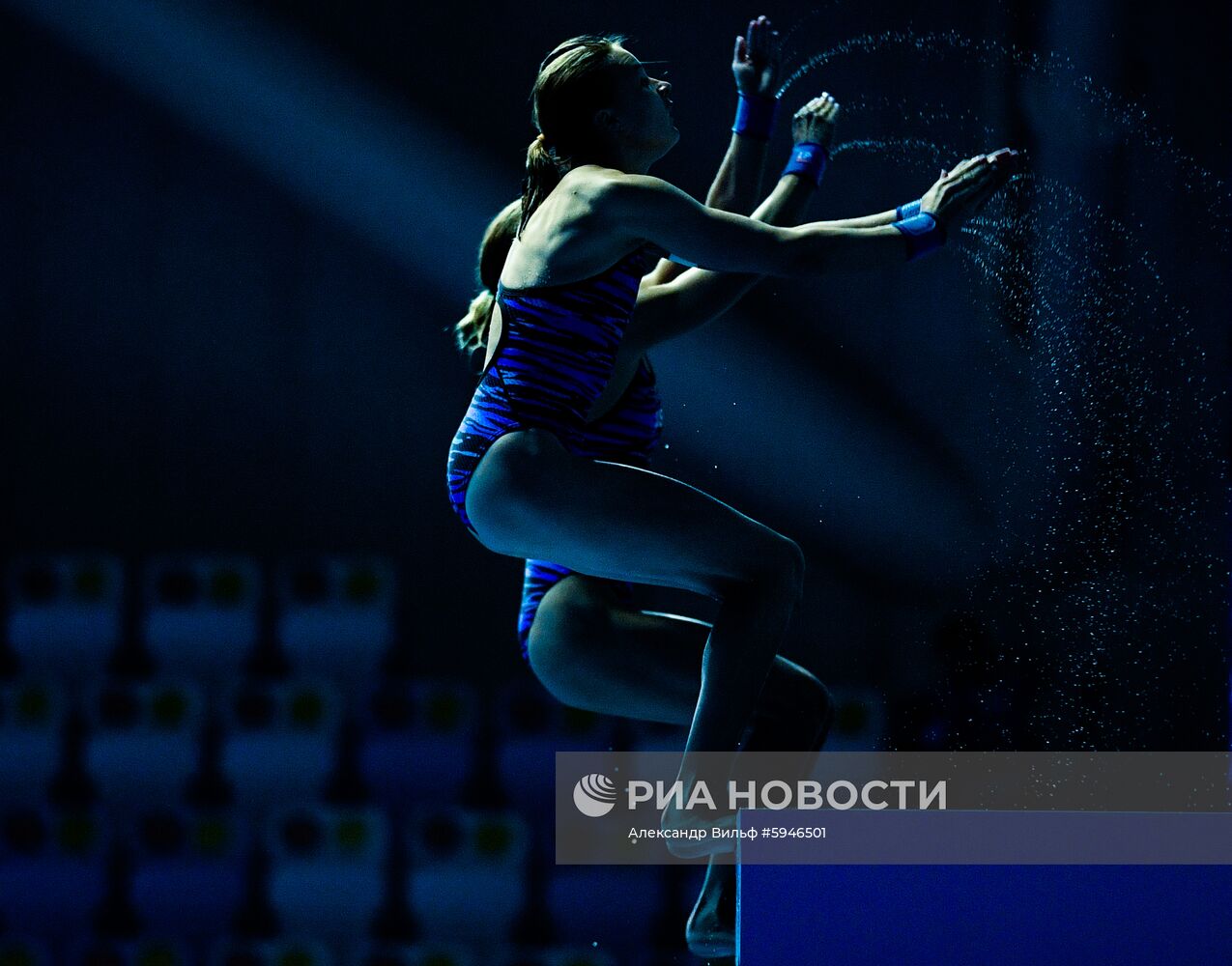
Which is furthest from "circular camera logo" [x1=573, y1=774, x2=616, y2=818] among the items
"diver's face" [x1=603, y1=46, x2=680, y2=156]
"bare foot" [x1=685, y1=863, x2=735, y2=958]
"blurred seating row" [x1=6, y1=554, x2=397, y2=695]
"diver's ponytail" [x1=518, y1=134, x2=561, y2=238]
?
"blurred seating row" [x1=6, y1=554, x2=397, y2=695]

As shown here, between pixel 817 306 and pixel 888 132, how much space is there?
6.98 feet

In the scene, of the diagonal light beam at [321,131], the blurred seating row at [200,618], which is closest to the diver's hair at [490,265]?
the blurred seating row at [200,618]

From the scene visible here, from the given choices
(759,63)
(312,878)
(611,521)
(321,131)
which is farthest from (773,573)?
(321,131)

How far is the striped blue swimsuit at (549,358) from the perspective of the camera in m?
1.89

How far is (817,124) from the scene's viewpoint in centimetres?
224

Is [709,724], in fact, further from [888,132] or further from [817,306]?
[817,306]

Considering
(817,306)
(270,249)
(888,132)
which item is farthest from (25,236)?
(888,132)

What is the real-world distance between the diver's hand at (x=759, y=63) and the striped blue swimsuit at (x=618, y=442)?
502mm

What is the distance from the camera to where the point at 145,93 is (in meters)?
5.59

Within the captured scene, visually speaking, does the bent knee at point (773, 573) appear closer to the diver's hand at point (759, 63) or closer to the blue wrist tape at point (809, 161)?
the blue wrist tape at point (809, 161)

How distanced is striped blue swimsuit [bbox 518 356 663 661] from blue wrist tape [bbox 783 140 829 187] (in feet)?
1.33

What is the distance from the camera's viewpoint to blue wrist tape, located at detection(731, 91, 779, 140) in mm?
2283

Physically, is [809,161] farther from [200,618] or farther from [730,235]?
[200,618]

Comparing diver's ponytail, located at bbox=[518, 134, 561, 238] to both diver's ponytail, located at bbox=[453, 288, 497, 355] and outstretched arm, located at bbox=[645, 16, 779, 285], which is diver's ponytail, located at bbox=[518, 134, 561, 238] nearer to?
diver's ponytail, located at bbox=[453, 288, 497, 355]
